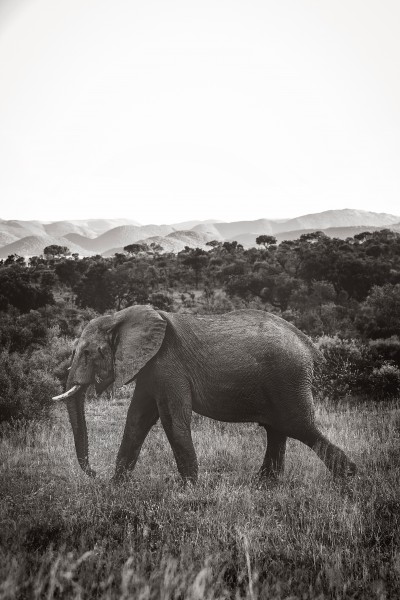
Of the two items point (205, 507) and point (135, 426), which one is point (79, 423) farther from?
point (205, 507)

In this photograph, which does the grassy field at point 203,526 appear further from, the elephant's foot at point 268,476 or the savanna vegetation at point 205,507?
the elephant's foot at point 268,476

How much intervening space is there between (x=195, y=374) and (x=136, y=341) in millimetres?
754

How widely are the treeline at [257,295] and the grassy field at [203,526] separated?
192 inches

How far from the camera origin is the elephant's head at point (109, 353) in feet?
18.0

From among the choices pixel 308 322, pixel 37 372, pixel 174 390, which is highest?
pixel 174 390

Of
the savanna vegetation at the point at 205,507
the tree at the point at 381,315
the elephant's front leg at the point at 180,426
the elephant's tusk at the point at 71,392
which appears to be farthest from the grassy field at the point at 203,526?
the tree at the point at 381,315

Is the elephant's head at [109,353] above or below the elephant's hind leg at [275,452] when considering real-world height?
above

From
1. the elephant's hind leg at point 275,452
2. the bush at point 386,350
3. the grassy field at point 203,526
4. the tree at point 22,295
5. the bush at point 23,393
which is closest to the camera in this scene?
the grassy field at point 203,526

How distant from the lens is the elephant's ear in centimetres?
543

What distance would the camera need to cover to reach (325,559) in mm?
3852

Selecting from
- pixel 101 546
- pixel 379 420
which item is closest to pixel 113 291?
pixel 379 420

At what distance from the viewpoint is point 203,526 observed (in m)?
4.47

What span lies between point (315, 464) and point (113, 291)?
23938 mm

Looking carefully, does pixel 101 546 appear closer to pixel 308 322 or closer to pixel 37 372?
pixel 37 372
